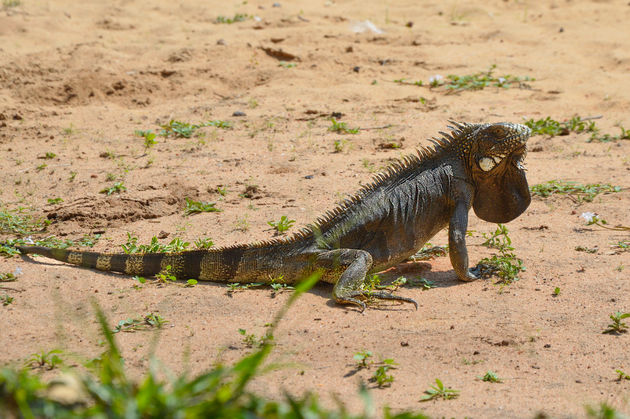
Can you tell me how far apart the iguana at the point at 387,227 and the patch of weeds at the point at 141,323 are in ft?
2.80

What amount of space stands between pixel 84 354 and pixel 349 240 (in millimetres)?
2258

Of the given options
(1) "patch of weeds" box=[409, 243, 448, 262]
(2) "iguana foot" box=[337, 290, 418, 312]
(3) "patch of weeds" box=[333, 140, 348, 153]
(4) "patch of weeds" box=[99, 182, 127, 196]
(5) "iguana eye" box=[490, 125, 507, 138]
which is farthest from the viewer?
(3) "patch of weeds" box=[333, 140, 348, 153]

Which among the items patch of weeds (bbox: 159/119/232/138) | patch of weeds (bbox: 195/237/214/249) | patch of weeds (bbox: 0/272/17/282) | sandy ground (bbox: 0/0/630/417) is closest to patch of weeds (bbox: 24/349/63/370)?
sandy ground (bbox: 0/0/630/417)

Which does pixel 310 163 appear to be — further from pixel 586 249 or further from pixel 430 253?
pixel 586 249

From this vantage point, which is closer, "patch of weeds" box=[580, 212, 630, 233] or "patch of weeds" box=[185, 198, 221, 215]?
"patch of weeds" box=[580, 212, 630, 233]

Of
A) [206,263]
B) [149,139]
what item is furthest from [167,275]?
[149,139]

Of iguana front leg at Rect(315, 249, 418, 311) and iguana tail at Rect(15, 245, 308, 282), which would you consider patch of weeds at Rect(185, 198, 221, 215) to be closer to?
iguana tail at Rect(15, 245, 308, 282)

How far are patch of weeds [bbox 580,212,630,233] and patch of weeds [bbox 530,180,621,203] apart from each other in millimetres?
415

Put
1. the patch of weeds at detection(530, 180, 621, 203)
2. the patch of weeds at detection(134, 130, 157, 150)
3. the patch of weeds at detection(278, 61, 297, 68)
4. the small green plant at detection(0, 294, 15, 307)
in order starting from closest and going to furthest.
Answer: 1. the small green plant at detection(0, 294, 15, 307)
2. the patch of weeds at detection(530, 180, 621, 203)
3. the patch of weeds at detection(134, 130, 157, 150)
4. the patch of weeds at detection(278, 61, 297, 68)

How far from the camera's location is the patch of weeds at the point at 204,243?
5598 mm

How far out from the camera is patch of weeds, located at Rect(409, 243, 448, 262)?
605 centimetres

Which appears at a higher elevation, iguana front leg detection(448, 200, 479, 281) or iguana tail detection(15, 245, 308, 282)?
iguana front leg detection(448, 200, 479, 281)

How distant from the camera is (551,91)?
10.2 m

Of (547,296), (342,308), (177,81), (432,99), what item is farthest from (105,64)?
(547,296)
